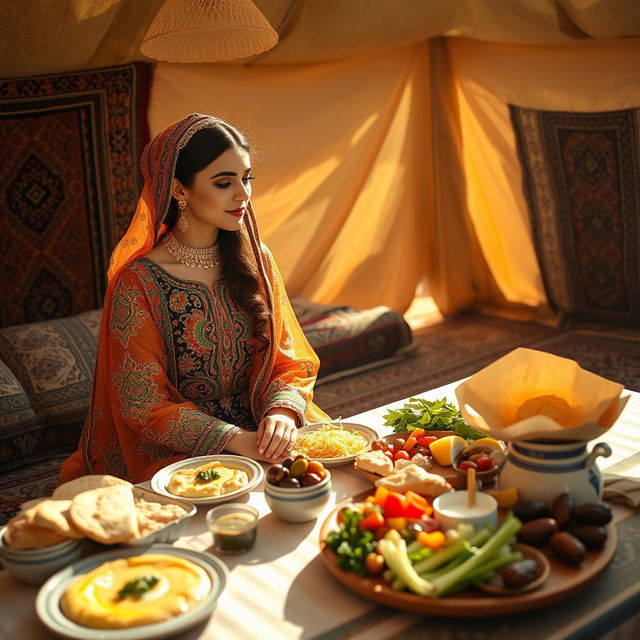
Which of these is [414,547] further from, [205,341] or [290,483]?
[205,341]

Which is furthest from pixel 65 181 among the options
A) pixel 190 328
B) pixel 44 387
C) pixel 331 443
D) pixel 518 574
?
pixel 518 574

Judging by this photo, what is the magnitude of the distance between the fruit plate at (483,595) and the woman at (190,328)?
31.9 inches

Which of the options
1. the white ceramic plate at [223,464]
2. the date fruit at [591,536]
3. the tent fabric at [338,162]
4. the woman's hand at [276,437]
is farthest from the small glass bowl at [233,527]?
Answer: the tent fabric at [338,162]

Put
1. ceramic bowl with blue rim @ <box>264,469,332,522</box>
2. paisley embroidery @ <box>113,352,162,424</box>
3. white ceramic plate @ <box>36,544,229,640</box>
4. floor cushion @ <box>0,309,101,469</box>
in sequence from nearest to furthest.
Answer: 1. white ceramic plate @ <box>36,544,229,640</box>
2. ceramic bowl with blue rim @ <box>264,469,332,522</box>
3. paisley embroidery @ <box>113,352,162,424</box>
4. floor cushion @ <box>0,309,101,469</box>

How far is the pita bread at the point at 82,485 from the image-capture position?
67.7 inches

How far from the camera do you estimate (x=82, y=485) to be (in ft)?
5.75

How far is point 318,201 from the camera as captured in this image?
17.7ft

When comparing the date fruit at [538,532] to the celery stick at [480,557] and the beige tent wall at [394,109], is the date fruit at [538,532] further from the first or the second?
the beige tent wall at [394,109]

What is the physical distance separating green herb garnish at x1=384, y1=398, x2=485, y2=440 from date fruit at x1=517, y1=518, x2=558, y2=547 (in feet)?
1.72

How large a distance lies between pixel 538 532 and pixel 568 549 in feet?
0.24

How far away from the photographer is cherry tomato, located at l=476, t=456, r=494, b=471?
72.2 inches

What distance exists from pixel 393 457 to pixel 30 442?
2.21m

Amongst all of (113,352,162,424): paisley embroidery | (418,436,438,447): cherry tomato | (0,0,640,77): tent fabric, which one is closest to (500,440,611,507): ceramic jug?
(418,436,438,447): cherry tomato

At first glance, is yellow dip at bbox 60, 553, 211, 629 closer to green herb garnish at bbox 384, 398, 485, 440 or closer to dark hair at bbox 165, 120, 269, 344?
green herb garnish at bbox 384, 398, 485, 440
